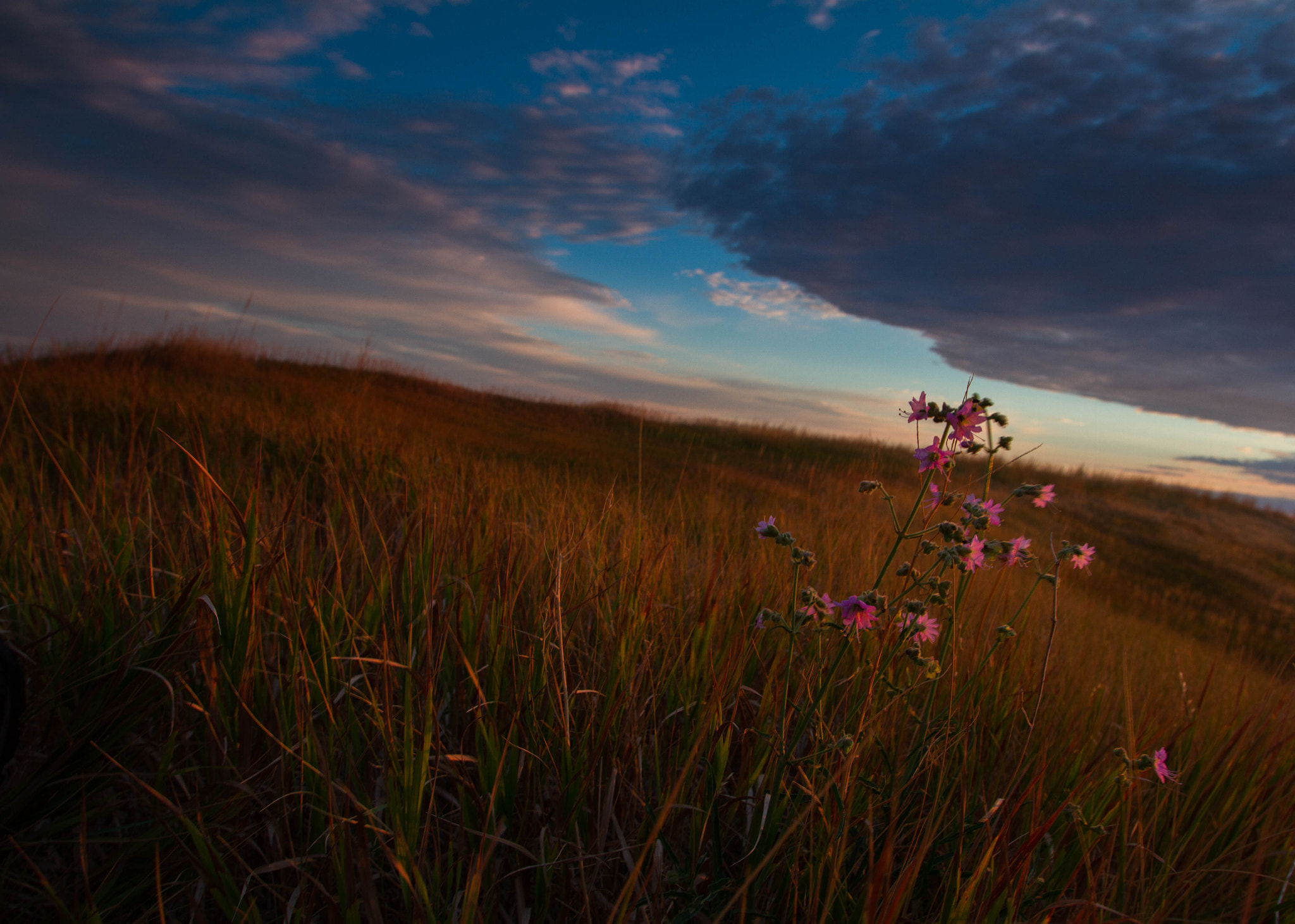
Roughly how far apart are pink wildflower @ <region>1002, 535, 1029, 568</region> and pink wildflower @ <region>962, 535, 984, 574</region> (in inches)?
3.4

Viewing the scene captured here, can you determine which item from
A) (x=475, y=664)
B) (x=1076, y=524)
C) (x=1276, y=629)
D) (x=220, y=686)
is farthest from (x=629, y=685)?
(x=1076, y=524)

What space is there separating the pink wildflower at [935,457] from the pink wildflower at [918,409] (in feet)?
0.24

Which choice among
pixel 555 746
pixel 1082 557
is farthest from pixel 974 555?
pixel 555 746

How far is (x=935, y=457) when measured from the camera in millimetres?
1450

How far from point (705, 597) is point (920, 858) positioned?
92 centimetres

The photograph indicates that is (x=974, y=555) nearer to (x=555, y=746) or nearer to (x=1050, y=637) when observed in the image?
(x=1050, y=637)

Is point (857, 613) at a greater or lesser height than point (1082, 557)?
lesser

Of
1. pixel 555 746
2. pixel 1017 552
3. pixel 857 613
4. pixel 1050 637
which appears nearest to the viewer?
pixel 1050 637

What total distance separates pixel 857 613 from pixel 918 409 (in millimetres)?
522

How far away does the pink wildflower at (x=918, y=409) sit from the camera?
1469 millimetres

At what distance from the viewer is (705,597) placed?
1.93m

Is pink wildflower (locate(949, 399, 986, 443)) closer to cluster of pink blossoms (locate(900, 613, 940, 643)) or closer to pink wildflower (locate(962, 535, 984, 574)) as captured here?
pink wildflower (locate(962, 535, 984, 574))

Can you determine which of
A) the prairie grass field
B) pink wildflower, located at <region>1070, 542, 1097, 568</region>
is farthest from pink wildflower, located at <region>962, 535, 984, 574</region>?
pink wildflower, located at <region>1070, 542, 1097, 568</region>

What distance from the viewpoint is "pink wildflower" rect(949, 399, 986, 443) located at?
142cm
